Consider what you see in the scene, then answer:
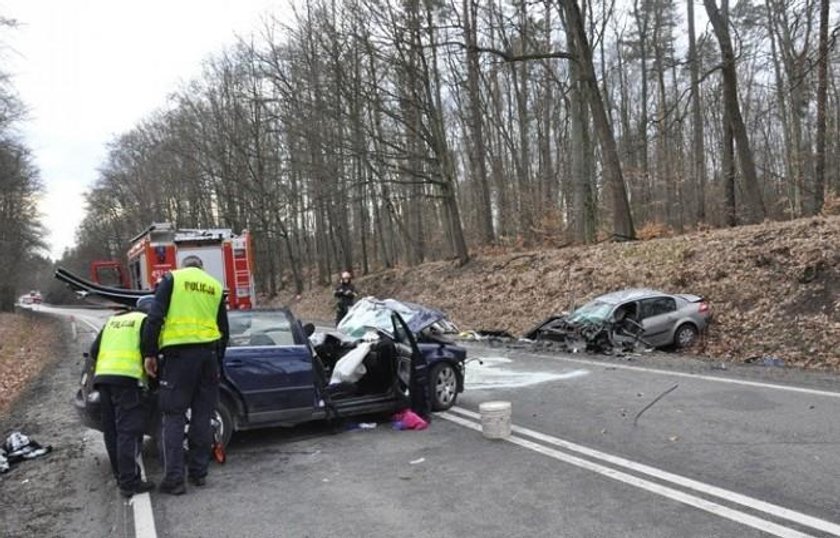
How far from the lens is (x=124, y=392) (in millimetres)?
5441

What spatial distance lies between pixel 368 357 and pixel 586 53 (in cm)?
1559

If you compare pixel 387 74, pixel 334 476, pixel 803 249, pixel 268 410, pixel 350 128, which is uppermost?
pixel 387 74

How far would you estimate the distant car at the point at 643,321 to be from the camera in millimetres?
13633

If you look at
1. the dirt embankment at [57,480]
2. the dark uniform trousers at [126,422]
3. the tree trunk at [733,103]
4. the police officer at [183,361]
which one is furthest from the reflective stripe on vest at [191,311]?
the tree trunk at [733,103]

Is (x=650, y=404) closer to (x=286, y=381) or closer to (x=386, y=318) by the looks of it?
(x=386, y=318)

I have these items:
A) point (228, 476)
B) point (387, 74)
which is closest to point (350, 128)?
point (387, 74)

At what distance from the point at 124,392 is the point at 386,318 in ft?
11.8

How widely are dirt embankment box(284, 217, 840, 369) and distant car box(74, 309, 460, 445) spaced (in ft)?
23.1

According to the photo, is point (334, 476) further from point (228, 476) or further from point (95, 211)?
point (95, 211)

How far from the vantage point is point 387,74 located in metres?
26.6

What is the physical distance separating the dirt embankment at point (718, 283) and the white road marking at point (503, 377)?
380cm

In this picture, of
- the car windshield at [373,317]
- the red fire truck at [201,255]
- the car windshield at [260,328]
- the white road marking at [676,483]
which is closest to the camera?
the white road marking at [676,483]

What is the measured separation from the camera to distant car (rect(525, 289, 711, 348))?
13633mm

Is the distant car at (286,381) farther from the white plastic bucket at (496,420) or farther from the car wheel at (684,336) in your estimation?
the car wheel at (684,336)
